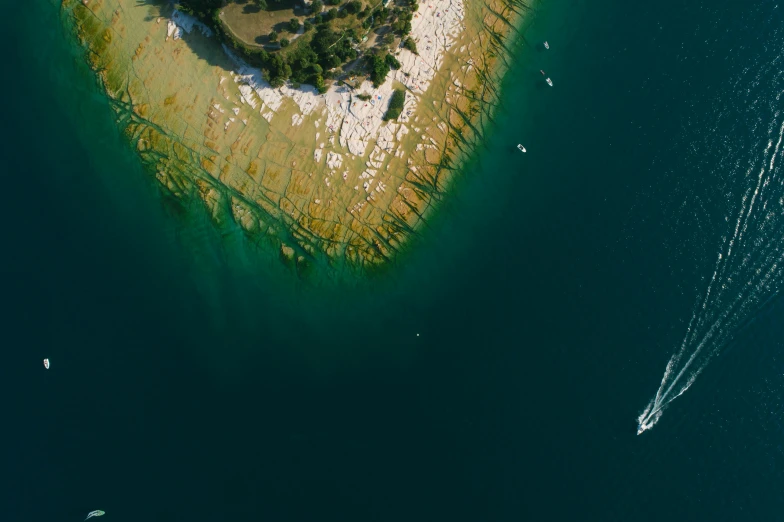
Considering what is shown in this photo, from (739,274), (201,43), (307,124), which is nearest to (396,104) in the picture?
(307,124)

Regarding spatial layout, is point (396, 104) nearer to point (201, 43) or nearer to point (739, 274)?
point (201, 43)

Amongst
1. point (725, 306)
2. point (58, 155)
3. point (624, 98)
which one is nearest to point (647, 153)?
point (624, 98)

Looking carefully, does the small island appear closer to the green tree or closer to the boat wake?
the green tree

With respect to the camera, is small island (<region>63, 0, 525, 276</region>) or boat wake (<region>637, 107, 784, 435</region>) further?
small island (<region>63, 0, 525, 276</region>)

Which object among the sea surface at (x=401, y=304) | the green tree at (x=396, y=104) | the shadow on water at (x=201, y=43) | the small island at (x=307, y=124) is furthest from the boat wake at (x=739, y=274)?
the shadow on water at (x=201, y=43)

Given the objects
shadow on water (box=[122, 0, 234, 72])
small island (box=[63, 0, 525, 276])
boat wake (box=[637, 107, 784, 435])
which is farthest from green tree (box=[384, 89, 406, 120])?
boat wake (box=[637, 107, 784, 435])

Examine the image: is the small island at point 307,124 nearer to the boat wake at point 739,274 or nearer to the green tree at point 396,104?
the green tree at point 396,104
